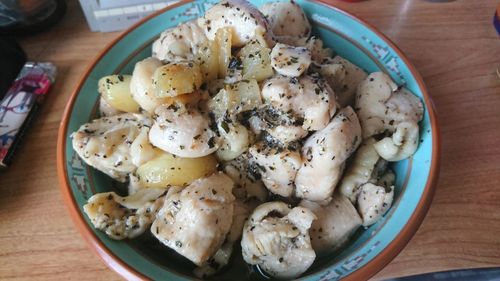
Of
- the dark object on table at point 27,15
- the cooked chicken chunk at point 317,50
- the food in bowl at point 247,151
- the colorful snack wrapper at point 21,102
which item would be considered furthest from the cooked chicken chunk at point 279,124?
the dark object on table at point 27,15

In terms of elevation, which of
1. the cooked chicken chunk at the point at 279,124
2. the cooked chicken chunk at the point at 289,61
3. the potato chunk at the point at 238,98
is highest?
the cooked chicken chunk at the point at 289,61

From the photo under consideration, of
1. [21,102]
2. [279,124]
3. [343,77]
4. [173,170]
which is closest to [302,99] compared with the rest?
[279,124]

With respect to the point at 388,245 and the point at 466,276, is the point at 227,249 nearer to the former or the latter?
the point at 388,245

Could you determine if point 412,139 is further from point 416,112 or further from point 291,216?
point 291,216

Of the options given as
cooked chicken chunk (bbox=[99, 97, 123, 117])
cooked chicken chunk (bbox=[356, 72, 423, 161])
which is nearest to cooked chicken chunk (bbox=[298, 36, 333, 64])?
cooked chicken chunk (bbox=[356, 72, 423, 161])

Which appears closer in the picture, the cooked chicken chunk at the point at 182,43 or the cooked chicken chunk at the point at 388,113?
the cooked chicken chunk at the point at 388,113

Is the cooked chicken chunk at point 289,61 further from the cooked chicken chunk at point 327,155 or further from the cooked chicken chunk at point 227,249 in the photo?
the cooked chicken chunk at point 227,249
